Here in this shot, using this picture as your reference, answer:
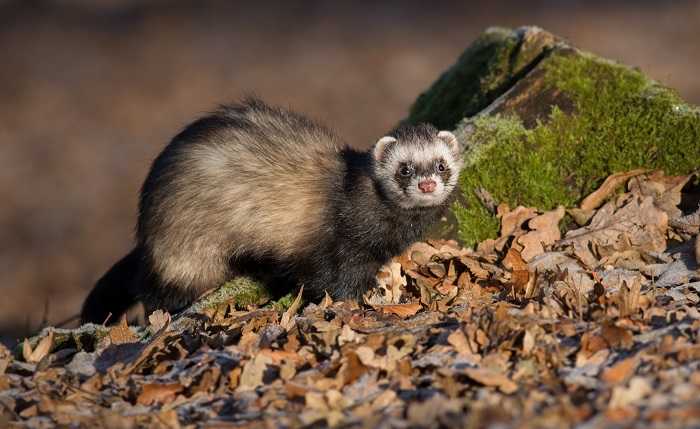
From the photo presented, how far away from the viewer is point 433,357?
14.3 feet

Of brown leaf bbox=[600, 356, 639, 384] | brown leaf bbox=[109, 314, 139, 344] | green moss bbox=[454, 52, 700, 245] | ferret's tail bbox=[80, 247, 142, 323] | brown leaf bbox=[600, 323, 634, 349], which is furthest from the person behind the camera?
ferret's tail bbox=[80, 247, 142, 323]

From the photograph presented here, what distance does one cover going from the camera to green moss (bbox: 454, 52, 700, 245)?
21.9 feet

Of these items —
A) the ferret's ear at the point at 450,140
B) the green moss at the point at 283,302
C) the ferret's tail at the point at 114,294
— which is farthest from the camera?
the ferret's tail at the point at 114,294

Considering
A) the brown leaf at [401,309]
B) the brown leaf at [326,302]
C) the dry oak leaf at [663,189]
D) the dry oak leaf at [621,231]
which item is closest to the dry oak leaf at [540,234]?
the dry oak leaf at [621,231]

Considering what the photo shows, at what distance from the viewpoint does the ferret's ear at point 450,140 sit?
645 cm

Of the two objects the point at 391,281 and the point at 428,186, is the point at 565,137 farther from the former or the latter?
the point at 391,281

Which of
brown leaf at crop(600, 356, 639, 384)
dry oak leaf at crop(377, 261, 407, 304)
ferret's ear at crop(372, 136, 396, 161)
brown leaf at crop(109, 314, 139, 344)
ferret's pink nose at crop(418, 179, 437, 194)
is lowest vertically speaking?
brown leaf at crop(109, 314, 139, 344)

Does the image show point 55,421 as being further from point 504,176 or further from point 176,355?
point 504,176

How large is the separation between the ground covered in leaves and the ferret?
21.6 inches

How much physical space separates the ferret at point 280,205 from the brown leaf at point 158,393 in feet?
7.28

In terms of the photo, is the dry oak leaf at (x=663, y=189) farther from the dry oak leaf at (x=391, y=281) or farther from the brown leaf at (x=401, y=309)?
the brown leaf at (x=401, y=309)

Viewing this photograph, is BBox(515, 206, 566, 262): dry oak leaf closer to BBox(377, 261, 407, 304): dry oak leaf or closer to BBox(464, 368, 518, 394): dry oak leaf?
BBox(377, 261, 407, 304): dry oak leaf

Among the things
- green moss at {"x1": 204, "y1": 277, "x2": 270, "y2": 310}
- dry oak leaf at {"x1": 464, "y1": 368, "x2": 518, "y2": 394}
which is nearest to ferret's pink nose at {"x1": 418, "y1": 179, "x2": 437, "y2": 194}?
green moss at {"x1": 204, "y1": 277, "x2": 270, "y2": 310}

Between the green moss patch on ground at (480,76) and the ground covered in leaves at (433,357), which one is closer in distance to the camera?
the ground covered in leaves at (433,357)
